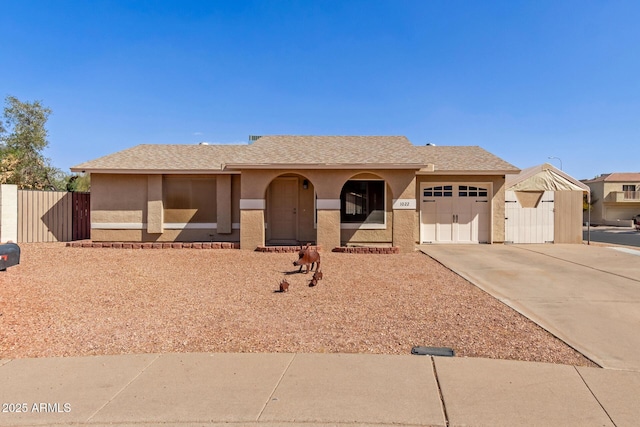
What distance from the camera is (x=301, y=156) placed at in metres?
15.0

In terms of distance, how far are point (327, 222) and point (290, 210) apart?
2749 millimetres

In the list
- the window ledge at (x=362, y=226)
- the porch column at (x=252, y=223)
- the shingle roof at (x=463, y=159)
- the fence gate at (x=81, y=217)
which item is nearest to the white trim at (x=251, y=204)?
the porch column at (x=252, y=223)

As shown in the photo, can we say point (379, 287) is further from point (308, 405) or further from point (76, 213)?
point (76, 213)

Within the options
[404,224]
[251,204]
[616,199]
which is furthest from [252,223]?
[616,199]

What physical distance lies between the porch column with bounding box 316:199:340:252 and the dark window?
137 centimetres

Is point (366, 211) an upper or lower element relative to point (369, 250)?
upper

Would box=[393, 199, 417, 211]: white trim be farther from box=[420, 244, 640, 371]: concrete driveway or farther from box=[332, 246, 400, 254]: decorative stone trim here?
box=[420, 244, 640, 371]: concrete driveway

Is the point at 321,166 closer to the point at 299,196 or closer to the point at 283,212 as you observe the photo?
the point at 299,196

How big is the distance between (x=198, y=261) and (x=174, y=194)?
5318mm

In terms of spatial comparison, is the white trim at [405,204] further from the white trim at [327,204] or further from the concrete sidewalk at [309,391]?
the concrete sidewalk at [309,391]

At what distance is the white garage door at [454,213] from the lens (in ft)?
55.2

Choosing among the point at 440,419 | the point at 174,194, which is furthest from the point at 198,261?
the point at 440,419

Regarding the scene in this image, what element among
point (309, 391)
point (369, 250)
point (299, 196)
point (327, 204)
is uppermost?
point (299, 196)

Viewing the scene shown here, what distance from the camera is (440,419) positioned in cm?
352
